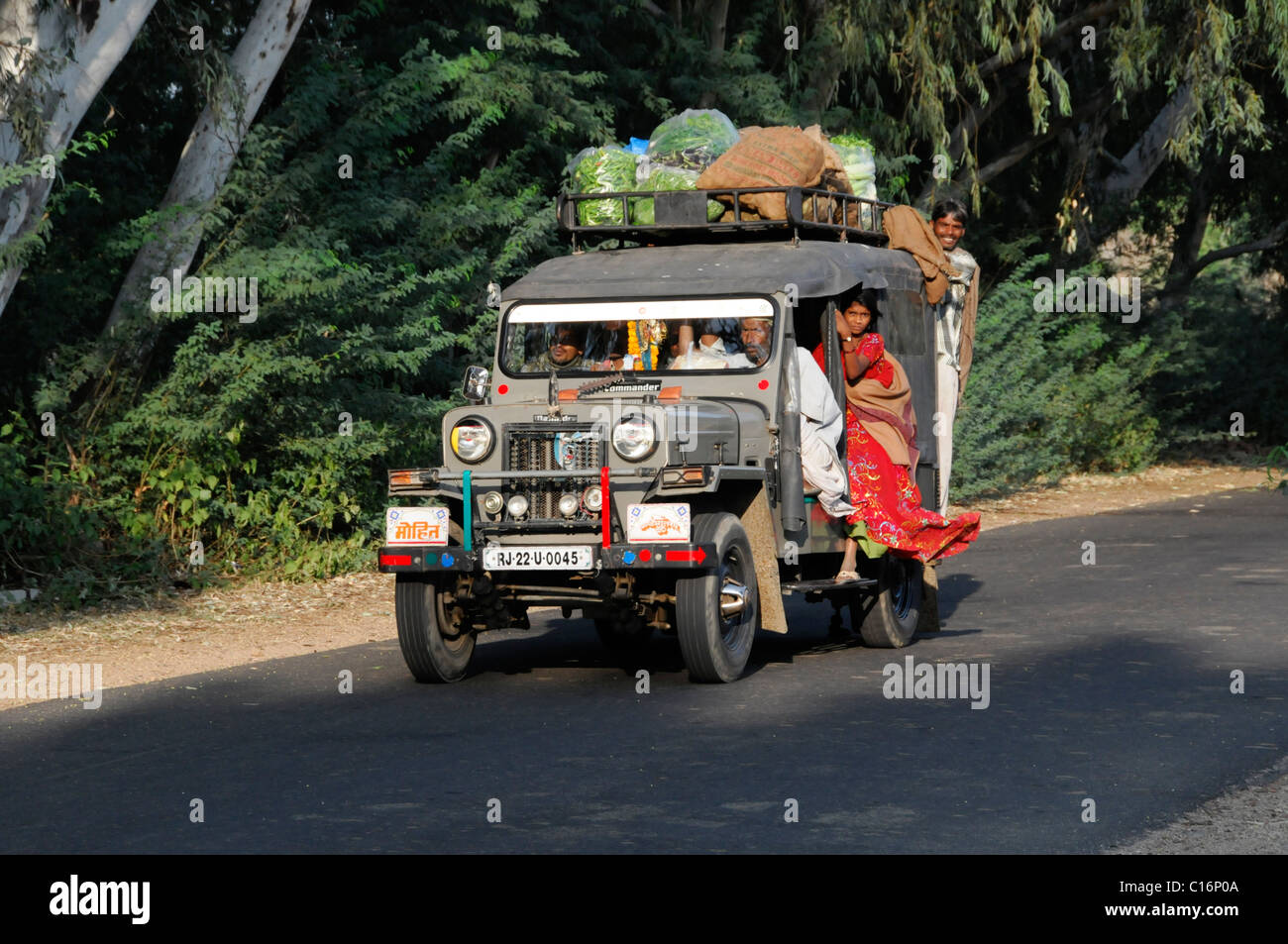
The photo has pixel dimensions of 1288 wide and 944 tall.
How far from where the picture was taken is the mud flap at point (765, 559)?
34.0ft

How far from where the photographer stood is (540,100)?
67.6 ft

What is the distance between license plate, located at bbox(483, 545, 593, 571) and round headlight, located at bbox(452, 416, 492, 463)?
694 mm

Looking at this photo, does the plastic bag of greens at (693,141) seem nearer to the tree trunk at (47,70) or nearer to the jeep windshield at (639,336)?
the jeep windshield at (639,336)

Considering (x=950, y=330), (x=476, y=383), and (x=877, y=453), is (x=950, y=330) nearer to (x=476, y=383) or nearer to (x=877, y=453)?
(x=877, y=453)

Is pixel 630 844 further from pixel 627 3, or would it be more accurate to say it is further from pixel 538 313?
pixel 627 3

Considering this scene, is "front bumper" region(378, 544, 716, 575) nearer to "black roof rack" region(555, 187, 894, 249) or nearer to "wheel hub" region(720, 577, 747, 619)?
"wheel hub" region(720, 577, 747, 619)

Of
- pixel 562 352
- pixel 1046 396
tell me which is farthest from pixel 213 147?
pixel 1046 396

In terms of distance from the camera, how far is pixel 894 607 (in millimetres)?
12039

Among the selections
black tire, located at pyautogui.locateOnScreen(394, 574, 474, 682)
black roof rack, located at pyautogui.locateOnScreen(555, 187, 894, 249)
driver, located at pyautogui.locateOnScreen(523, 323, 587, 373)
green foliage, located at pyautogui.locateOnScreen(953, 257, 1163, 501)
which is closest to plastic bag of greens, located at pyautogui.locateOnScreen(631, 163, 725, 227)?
black roof rack, located at pyautogui.locateOnScreen(555, 187, 894, 249)

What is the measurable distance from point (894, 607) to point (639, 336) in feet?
8.50

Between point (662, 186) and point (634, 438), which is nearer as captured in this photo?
point (634, 438)

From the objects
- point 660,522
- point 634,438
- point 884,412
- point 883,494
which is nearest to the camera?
point 660,522

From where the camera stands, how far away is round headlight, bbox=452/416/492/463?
1019 cm

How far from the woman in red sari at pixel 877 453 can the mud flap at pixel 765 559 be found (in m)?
1.08
